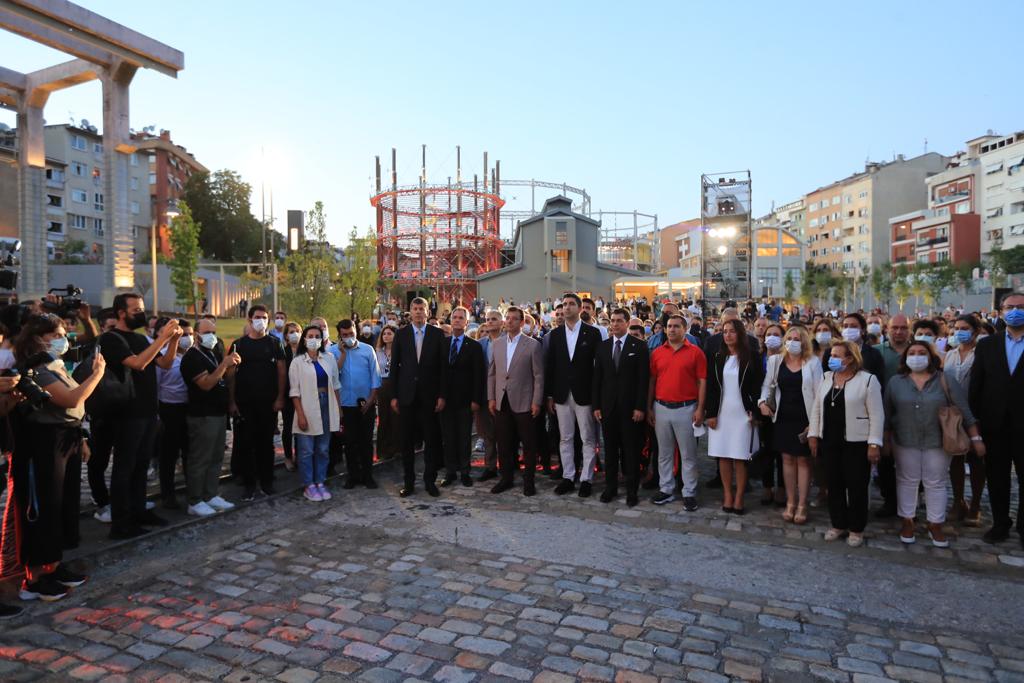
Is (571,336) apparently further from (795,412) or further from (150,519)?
(150,519)

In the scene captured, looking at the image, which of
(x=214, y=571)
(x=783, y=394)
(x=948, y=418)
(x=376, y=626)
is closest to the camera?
(x=376, y=626)

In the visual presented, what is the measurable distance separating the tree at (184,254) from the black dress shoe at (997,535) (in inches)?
1322

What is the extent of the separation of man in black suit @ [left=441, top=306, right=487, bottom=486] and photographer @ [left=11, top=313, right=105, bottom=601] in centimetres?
395

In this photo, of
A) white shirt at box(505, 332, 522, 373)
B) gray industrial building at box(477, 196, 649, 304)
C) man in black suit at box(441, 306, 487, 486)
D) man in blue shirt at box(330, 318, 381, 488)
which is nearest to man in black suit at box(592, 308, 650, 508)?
white shirt at box(505, 332, 522, 373)

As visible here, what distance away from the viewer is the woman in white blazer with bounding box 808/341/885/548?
6211 mm

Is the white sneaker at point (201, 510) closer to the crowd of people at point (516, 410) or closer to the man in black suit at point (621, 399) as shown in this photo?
the crowd of people at point (516, 410)

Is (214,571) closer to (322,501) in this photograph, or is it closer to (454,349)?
(322,501)

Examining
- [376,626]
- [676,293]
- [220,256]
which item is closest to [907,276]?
[676,293]

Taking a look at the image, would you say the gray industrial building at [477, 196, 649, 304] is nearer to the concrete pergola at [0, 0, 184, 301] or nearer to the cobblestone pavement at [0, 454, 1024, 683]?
the concrete pergola at [0, 0, 184, 301]

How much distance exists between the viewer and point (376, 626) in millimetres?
4527

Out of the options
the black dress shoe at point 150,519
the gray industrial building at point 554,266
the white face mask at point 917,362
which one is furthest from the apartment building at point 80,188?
the white face mask at point 917,362

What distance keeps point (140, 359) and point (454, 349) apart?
3449 millimetres

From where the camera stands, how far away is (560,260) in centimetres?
4700

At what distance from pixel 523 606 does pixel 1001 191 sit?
7320 cm
